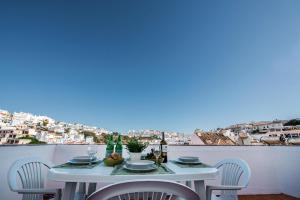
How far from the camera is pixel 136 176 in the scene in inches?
41.3

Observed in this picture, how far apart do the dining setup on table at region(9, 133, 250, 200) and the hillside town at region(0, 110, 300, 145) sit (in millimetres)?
1145

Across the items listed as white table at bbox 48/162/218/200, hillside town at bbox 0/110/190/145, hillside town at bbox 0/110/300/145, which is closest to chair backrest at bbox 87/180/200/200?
white table at bbox 48/162/218/200

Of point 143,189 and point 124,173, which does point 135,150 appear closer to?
point 124,173

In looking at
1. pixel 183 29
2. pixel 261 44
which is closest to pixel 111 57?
pixel 183 29

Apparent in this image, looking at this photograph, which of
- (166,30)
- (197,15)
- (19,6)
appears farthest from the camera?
(166,30)

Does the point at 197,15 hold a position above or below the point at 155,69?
above

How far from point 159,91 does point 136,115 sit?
3.35 feet

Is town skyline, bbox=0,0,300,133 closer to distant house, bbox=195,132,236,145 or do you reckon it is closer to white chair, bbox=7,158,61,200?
distant house, bbox=195,132,236,145

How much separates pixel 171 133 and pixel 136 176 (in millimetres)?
1883

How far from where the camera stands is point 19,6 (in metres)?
3.51

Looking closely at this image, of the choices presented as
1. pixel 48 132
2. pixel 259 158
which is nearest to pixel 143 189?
pixel 48 132

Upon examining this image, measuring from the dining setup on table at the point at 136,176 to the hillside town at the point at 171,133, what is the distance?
1.15m

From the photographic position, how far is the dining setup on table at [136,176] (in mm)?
628

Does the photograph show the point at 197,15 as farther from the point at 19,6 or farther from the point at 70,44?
the point at 19,6
